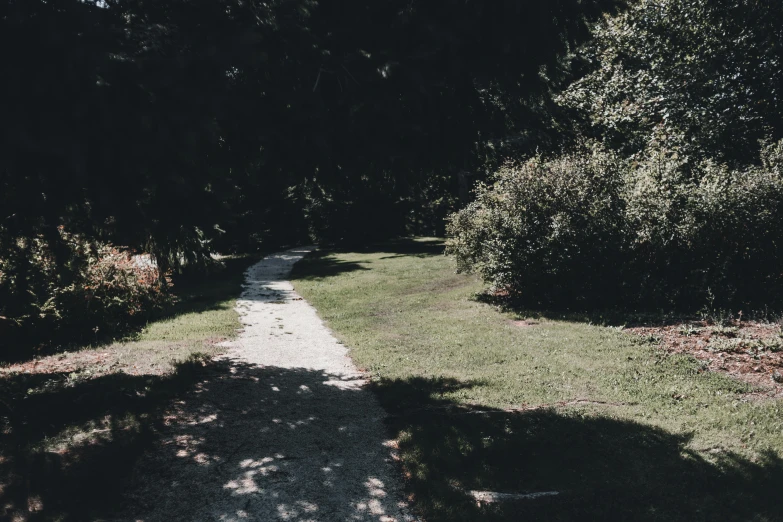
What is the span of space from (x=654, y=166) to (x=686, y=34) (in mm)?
5210

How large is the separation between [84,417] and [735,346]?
9129 millimetres

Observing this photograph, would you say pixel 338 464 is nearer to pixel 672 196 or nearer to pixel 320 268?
pixel 672 196

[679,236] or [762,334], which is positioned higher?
[679,236]

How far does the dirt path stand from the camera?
4418mm

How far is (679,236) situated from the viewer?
11.9m

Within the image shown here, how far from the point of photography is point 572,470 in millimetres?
4898

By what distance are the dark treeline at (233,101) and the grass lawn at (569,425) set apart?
2.86 m

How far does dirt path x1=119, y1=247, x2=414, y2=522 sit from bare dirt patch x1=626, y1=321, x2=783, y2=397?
5071 millimetres

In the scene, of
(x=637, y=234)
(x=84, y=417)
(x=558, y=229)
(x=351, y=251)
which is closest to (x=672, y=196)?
(x=637, y=234)

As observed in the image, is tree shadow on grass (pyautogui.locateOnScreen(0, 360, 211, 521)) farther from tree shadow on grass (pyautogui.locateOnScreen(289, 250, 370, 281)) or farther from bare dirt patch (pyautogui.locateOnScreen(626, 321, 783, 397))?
tree shadow on grass (pyautogui.locateOnScreen(289, 250, 370, 281))

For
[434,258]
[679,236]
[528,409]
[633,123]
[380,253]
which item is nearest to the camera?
[528,409]

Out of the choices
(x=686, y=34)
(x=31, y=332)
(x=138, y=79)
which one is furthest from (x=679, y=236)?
(x=31, y=332)

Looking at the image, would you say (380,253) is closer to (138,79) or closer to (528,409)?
(528,409)

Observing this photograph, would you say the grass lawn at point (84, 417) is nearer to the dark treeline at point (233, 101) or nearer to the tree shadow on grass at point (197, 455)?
the tree shadow on grass at point (197, 455)
